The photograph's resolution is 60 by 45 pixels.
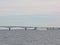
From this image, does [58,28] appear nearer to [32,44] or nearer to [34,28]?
[34,28]

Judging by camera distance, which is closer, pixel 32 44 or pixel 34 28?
pixel 32 44

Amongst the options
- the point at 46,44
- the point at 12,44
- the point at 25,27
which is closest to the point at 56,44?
the point at 46,44

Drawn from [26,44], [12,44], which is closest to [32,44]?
[26,44]

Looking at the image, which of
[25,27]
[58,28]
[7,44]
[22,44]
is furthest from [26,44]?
[58,28]

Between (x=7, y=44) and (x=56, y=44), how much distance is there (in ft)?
9.53

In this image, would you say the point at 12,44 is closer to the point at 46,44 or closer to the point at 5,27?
the point at 46,44

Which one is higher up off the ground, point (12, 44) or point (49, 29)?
point (12, 44)

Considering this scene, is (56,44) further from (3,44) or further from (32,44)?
(3,44)

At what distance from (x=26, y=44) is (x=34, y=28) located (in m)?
12.2

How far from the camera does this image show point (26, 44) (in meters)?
11.2

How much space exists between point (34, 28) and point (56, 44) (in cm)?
1232

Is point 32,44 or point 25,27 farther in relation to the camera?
point 25,27

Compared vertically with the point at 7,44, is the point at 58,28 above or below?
below

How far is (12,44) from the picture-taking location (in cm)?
1098
